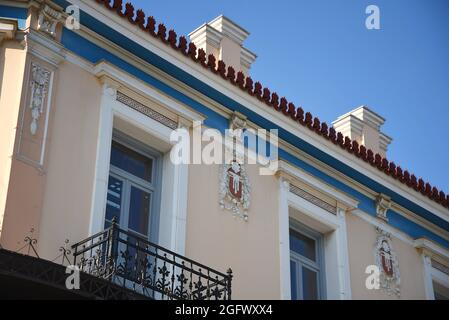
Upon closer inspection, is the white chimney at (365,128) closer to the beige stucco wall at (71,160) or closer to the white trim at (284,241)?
the white trim at (284,241)

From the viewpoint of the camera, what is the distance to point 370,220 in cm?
1484

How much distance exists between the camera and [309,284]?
45.3 feet

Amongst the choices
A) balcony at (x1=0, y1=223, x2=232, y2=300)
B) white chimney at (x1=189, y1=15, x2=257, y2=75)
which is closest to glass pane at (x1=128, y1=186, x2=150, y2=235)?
balcony at (x1=0, y1=223, x2=232, y2=300)

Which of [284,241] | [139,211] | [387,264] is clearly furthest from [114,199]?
[387,264]

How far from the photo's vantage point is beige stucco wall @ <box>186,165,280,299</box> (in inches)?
480

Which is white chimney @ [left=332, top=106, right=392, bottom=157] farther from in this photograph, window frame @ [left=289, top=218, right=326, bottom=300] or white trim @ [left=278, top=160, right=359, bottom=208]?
window frame @ [left=289, top=218, right=326, bottom=300]

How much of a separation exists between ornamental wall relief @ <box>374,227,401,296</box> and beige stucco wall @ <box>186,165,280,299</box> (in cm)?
215

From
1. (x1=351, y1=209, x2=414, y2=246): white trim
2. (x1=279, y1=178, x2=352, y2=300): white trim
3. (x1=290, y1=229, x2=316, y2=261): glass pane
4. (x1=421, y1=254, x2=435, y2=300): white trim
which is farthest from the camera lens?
(x1=421, y1=254, x2=435, y2=300): white trim

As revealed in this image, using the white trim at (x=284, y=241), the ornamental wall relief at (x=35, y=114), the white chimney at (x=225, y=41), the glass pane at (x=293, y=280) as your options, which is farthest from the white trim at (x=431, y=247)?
the ornamental wall relief at (x=35, y=114)

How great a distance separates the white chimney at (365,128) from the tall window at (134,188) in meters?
4.20

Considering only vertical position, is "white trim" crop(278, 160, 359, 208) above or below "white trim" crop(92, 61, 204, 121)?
below

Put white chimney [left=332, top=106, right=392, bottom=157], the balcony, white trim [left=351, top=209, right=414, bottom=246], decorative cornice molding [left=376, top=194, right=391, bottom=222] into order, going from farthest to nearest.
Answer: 1. white chimney [left=332, top=106, right=392, bottom=157]
2. decorative cornice molding [left=376, top=194, right=391, bottom=222]
3. white trim [left=351, top=209, right=414, bottom=246]
4. the balcony

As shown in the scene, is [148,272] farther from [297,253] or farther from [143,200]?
[297,253]
